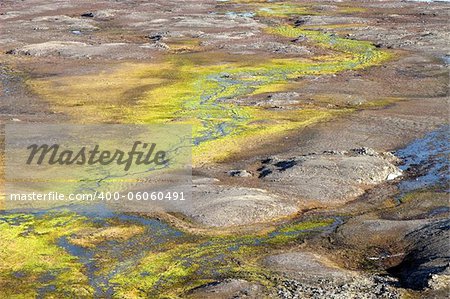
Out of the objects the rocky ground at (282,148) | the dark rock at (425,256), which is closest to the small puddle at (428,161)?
the rocky ground at (282,148)

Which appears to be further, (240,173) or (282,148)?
(282,148)

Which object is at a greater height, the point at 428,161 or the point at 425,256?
the point at 425,256

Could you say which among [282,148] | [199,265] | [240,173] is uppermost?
[199,265]

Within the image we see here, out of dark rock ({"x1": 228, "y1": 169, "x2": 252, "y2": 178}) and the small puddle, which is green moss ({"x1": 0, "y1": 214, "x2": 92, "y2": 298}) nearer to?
dark rock ({"x1": 228, "y1": 169, "x2": 252, "y2": 178})

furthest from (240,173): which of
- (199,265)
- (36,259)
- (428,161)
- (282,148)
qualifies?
(36,259)

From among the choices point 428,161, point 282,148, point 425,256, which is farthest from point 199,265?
point 428,161

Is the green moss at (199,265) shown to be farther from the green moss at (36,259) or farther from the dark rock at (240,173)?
the dark rock at (240,173)

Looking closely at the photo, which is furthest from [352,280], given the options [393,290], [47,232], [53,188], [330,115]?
[330,115]

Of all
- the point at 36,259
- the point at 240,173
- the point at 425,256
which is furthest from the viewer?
the point at 240,173

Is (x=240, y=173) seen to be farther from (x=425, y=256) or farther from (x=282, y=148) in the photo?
(x=425, y=256)

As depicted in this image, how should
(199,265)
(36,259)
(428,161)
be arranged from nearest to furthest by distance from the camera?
(199,265) < (36,259) < (428,161)
